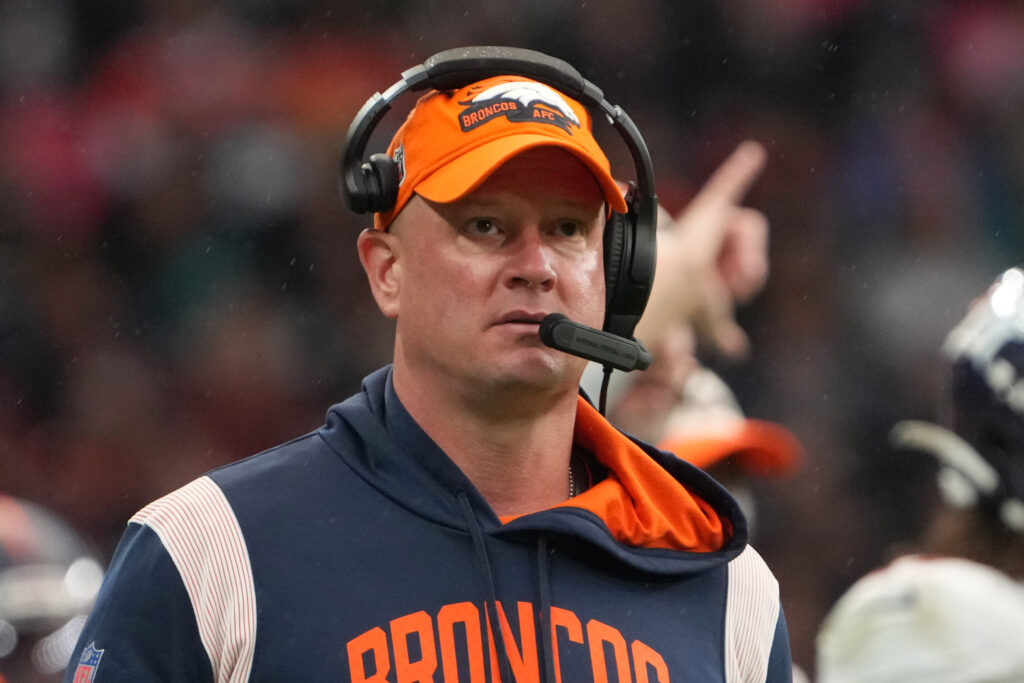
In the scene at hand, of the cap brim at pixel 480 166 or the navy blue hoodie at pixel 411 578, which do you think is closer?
the navy blue hoodie at pixel 411 578

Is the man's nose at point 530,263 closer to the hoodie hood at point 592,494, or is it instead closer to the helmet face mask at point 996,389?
the hoodie hood at point 592,494

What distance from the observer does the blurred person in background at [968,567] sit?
2670 millimetres

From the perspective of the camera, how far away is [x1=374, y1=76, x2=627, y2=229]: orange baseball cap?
70.3 inches

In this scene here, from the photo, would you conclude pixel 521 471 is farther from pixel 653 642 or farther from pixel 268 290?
pixel 268 290

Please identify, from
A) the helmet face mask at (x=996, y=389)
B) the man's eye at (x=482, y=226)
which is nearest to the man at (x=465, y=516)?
the man's eye at (x=482, y=226)

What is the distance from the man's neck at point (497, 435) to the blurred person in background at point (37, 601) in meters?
1.50

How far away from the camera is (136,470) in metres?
4.98

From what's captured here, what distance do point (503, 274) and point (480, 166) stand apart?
133mm

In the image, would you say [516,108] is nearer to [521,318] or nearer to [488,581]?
[521,318]

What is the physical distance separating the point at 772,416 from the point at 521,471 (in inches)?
129

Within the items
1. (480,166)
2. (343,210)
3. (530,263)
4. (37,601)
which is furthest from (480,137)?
(343,210)

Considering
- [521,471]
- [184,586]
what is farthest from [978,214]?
[184,586]

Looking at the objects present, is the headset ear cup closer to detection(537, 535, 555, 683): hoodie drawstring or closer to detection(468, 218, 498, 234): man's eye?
detection(468, 218, 498, 234): man's eye

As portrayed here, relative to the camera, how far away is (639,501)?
1.89 meters
